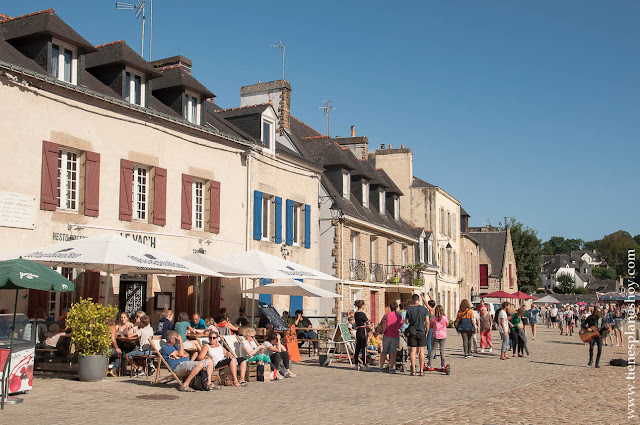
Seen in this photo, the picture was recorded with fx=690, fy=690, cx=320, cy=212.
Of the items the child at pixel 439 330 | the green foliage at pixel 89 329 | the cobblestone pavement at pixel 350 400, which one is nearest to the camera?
the cobblestone pavement at pixel 350 400

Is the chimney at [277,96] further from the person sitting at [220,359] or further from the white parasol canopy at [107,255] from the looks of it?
the person sitting at [220,359]

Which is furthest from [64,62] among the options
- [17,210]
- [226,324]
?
[226,324]

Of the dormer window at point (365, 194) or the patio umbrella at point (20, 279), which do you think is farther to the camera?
the dormer window at point (365, 194)

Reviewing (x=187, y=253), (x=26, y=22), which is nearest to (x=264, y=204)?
(x=187, y=253)

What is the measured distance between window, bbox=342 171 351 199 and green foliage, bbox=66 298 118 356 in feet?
56.9

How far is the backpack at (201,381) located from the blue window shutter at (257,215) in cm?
1002

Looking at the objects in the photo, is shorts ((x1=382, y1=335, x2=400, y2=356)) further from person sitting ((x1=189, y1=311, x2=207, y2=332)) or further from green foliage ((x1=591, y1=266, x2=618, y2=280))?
green foliage ((x1=591, y1=266, x2=618, y2=280))

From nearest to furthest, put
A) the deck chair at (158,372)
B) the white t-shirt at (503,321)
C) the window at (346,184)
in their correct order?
the deck chair at (158,372)
the white t-shirt at (503,321)
the window at (346,184)

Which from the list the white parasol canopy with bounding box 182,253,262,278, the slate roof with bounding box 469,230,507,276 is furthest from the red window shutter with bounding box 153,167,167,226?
the slate roof with bounding box 469,230,507,276

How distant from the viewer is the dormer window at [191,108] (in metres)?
18.8

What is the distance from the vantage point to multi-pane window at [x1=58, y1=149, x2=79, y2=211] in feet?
48.6

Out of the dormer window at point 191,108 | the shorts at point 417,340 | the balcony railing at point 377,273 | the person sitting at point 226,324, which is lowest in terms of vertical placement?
the shorts at point 417,340

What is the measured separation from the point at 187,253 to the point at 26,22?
6.65 meters

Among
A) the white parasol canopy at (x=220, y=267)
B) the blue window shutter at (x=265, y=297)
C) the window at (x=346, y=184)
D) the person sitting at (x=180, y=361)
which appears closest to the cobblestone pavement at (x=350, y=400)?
the person sitting at (x=180, y=361)
